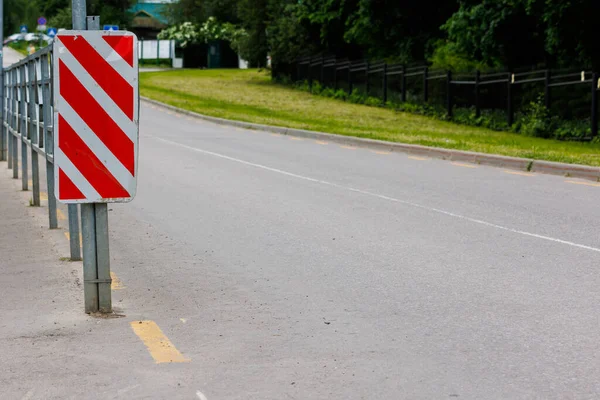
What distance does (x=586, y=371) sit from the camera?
5770 mm

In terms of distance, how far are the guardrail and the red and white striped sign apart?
4.65ft

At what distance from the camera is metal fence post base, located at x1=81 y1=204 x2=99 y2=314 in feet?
23.4

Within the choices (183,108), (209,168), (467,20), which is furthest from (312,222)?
(183,108)

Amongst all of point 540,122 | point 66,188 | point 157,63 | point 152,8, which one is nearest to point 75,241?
point 66,188

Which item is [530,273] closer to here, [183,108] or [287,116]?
[287,116]

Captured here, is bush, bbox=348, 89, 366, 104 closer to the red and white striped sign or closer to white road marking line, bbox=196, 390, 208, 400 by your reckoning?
the red and white striped sign

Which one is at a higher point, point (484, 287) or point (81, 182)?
point (81, 182)

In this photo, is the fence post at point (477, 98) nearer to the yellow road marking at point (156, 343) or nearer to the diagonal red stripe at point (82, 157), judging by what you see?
the diagonal red stripe at point (82, 157)

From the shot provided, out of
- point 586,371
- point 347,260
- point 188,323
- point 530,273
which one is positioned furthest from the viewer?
point 347,260

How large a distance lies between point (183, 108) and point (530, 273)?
98.8ft

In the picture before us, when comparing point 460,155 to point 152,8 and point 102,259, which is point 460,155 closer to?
point 102,259

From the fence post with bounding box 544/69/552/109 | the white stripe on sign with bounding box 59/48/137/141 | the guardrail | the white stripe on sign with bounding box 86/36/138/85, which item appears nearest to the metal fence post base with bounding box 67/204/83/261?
the guardrail

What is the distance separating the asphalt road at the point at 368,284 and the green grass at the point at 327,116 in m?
6.15

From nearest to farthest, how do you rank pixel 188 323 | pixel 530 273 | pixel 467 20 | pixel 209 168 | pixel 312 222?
pixel 188 323
pixel 530 273
pixel 312 222
pixel 209 168
pixel 467 20
